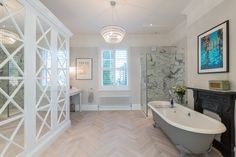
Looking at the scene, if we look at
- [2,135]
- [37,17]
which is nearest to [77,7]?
[37,17]

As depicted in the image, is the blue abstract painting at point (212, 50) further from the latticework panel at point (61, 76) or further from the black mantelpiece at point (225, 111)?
the latticework panel at point (61, 76)

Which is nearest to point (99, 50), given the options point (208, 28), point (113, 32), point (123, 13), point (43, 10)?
point (123, 13)

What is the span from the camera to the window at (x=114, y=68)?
6.36 meters

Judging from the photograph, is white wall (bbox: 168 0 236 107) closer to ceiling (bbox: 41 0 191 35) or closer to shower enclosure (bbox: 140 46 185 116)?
ceiling (bbox: 41 0 191 35)

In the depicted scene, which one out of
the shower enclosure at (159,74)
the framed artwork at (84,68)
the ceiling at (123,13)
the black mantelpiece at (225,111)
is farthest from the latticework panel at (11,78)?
the framed artwork at (84,68)

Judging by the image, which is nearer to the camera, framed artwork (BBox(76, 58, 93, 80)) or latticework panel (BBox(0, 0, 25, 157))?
latticework panel (BBox(0, 0, 25, 157))

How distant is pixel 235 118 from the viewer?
2441mm

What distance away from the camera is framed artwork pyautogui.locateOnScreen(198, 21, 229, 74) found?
8.75 ft

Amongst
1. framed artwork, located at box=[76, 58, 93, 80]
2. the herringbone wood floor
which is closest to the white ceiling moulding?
the herringbone wood floor

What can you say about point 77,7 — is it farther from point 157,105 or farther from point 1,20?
point 157,105

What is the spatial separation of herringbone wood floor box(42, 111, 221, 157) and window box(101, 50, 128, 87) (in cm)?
211

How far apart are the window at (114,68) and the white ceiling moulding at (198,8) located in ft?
9.58

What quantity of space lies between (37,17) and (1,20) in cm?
83

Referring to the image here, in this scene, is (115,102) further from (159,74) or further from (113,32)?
(113,32)
